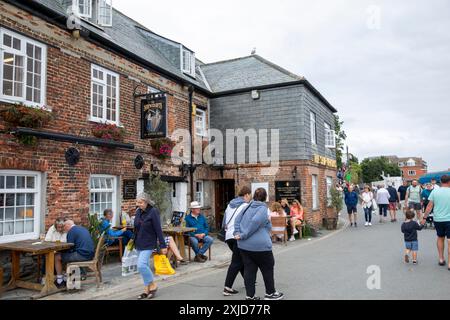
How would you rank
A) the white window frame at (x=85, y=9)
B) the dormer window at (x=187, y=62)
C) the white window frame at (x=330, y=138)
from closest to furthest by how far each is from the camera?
Answer: the white window frame at (x=85, y=9) < the dormer window at (x=187, y=62) < the white window frame at (x=330, y=138)

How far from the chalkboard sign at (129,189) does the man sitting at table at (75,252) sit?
152 inches

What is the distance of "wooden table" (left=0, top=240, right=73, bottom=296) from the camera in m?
6.55

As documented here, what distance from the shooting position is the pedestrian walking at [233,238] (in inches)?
244

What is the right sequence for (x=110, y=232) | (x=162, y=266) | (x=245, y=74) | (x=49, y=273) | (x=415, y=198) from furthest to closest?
(x=245, y=74) < (x=415, y=198) < (x=110, y=232) < (x=49, y=273) < (x=162, y=266)

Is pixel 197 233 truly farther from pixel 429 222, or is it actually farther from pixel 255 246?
pixel 429 222

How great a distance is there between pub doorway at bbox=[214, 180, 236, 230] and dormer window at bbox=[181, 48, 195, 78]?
16.5 feet

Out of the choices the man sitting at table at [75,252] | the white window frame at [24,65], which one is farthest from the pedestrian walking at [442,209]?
the white window frame at [24,65]

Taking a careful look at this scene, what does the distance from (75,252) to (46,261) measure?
0.53 metres

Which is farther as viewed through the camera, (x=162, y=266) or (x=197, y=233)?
(x=197, y=233)

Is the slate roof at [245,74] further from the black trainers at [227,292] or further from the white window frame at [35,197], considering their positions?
the black trainers at [227,292]

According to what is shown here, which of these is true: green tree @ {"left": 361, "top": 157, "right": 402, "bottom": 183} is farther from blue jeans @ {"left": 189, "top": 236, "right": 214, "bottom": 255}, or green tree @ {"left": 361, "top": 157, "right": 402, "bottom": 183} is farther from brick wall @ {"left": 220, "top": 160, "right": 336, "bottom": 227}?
blue jeans @ {"left": 189, "top": 236, "right": 214, "bottom": 255}

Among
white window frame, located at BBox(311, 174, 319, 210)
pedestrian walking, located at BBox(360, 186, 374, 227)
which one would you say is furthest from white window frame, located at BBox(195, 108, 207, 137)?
pedestrian walking, located at BBox(360, 186, 374, 227)

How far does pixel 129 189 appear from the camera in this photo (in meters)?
11.2

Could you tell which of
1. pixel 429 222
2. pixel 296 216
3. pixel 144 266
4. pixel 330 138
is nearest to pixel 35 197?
pixel 144 266
